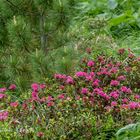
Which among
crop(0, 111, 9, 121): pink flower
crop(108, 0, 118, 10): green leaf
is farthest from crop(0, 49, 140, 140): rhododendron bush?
crop(108, 0, 118, 10): green leaf

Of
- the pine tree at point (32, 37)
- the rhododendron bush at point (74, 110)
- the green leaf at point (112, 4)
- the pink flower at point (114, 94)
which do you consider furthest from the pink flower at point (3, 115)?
the green leaf at point (112, 4)

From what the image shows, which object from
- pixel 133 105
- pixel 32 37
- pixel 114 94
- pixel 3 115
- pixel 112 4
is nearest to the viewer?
pixel 133 105

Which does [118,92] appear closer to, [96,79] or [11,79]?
[96,79]

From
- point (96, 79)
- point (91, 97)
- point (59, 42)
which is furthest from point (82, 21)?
point (91, 97)

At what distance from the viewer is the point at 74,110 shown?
165 inches

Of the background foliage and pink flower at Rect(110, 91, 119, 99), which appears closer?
pink flower at Rect(110, 91, 119, 99)

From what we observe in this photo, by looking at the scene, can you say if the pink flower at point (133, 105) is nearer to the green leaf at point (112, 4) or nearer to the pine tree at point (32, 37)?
the pine tree at point (32, 37)

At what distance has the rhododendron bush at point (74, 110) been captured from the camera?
403 cm

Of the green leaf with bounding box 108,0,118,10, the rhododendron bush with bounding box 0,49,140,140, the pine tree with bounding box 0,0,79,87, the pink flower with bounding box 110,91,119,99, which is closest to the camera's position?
the rhododendron bush with bounding box 0,49,140,140

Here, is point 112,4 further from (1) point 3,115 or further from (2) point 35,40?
(1) point 3,115

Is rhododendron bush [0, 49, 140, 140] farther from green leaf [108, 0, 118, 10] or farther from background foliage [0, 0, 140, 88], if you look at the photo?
green leaf [108, 0, 118, 10]

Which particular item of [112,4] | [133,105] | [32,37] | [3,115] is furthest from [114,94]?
[112,4]

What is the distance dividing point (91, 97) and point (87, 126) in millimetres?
373

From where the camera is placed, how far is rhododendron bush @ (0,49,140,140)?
4027 millimetres
